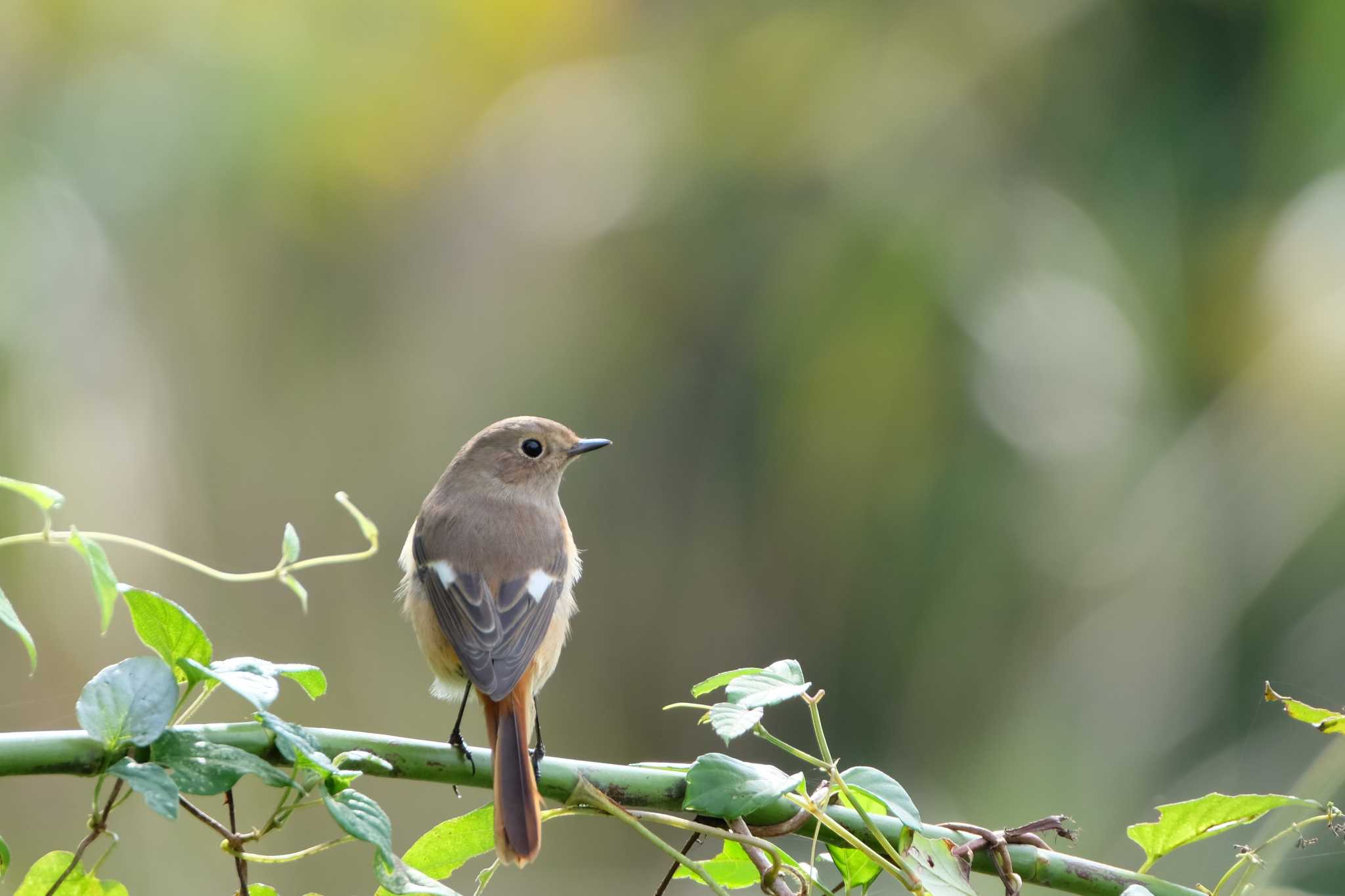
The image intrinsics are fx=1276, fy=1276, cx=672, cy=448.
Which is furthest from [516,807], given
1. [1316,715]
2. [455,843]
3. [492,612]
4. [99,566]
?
[492,612]

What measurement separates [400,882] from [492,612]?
1520 millimetres

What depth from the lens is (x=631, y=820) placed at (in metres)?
1.25

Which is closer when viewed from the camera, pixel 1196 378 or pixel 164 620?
pixel 164 620

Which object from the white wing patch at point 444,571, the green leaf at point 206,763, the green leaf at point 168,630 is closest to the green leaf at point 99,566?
the green leaf at point 168,630

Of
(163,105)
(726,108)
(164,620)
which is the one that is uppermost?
(726,108)

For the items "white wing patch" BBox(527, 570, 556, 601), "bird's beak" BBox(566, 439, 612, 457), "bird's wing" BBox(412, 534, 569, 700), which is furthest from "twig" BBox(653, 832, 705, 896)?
"bird's beak" BBox(566, 439, 612, 457)

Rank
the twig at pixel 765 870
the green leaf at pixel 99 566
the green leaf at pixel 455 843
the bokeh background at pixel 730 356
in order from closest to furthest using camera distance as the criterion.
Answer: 1. the green leaf at pixel 99 566
2. the twig at pixel 765 870
3. the green leaf at pixel 455 843
4. the bokeh background at pixel 730 356

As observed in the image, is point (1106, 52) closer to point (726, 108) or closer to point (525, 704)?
point (726, 108)

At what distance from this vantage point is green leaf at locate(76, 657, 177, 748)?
111 centimetres

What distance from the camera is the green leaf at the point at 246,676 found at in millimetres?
1138

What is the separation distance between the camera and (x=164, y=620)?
1.19 m

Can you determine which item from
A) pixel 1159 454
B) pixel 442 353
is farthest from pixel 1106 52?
pixel 442 353

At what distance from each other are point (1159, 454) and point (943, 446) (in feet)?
3.15

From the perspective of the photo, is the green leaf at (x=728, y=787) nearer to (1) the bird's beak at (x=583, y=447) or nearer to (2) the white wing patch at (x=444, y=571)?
(2) the white wing patch at (x=444, y=571)
